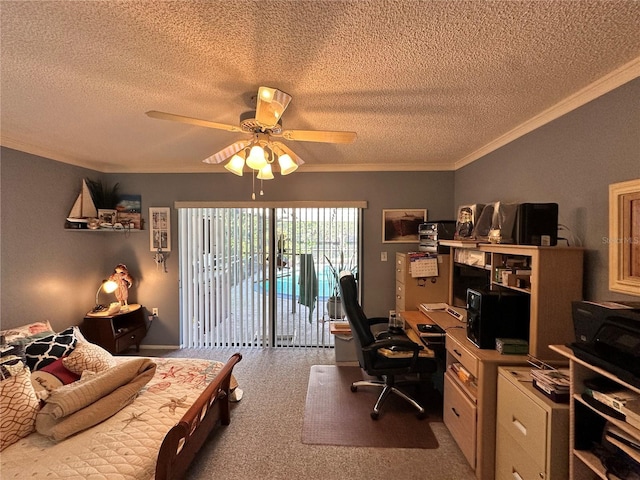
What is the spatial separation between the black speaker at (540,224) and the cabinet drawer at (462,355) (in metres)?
0.81

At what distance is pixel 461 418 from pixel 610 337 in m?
1.18

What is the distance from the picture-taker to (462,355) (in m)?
1.83

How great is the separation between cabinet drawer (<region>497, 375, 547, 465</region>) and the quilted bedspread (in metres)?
1.88

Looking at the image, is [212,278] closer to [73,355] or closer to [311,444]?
[73,355]

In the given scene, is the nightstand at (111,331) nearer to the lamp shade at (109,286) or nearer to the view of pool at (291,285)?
the lamp shade at (109,286)

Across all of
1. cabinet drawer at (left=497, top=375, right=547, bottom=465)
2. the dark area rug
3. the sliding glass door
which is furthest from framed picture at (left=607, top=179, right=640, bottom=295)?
the sliding glass door

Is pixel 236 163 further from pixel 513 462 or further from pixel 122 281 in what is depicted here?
pixel 122 281

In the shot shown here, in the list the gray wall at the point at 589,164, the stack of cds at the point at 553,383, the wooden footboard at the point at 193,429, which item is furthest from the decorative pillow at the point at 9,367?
the gray wall at the point at 589,164

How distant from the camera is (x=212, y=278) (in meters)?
3.44

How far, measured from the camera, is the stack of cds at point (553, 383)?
122cm

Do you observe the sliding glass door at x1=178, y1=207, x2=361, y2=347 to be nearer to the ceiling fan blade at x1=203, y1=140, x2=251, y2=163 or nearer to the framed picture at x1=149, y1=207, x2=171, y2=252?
the framed picture at x1=149, y1=207, x2=171, y2=252

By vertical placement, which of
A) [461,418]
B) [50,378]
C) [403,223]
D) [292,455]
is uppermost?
[403,223]

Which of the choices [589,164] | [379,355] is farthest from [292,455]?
[589,164]

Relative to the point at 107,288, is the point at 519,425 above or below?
below
